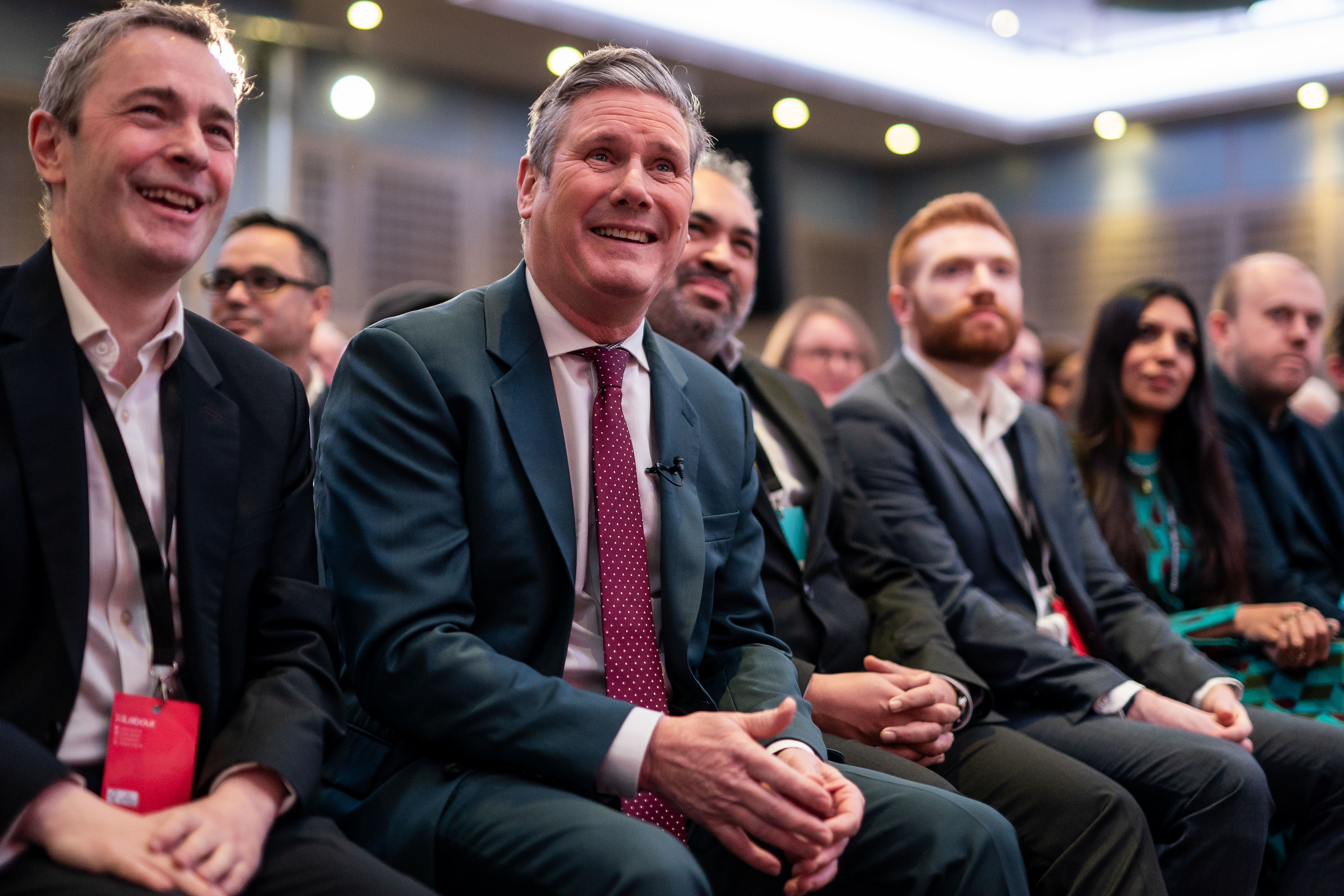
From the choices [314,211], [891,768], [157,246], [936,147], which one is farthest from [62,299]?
[936,147]

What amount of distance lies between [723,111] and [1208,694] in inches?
242

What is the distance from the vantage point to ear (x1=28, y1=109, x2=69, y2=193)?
156 centimetres

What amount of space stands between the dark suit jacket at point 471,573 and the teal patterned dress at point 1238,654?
1.61 m

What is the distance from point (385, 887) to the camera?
1374 millimetres

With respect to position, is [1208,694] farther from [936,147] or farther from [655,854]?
[936,147]

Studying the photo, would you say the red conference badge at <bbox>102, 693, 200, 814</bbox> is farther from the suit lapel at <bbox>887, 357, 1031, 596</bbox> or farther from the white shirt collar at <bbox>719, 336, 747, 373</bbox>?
the suit lapel at <bbox>887, 357, 1031, 596</bbox>

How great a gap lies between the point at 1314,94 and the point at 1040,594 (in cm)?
637

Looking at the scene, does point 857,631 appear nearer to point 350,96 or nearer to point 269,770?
point 269,770

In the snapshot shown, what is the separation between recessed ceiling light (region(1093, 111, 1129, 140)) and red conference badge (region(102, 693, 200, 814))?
809 centimetres

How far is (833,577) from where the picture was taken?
99.4 inches

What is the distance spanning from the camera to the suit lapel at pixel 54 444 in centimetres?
140

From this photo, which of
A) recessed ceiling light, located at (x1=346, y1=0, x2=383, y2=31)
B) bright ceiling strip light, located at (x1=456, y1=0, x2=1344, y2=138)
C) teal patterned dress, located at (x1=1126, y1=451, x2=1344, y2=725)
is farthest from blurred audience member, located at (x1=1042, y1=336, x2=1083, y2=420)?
recessed ceiling light, located at (x1=346, y1=0, x2=383, y2=31)

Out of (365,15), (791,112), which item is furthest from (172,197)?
(791,112)

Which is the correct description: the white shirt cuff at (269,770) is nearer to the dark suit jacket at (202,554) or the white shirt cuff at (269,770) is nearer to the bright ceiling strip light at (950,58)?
the dark suit jacket at (202,554)
